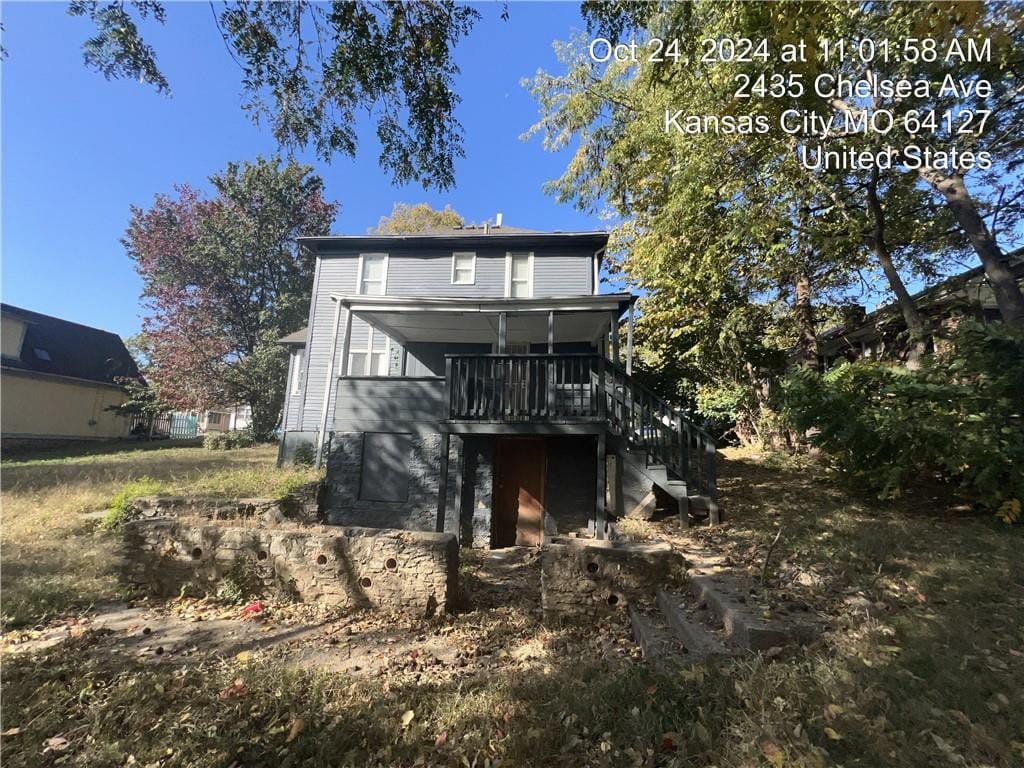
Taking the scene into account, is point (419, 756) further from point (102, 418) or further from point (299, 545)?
point (102, 418)

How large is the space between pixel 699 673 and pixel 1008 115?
432 inches

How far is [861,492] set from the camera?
7160 millimetres

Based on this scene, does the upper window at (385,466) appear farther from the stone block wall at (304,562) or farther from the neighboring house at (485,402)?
the stone block wall at (304,562)

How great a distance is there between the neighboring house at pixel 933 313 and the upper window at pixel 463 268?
885 cm

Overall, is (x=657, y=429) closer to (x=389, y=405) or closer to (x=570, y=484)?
(x=570, y=484)

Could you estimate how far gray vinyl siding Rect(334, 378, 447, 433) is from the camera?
9.30 metres

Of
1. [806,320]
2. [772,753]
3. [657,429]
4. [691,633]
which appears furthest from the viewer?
[806,320]

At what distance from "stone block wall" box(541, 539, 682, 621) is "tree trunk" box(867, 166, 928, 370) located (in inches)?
269

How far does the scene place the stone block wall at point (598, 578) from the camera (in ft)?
15.8

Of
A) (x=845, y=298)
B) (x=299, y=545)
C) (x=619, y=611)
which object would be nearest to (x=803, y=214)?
(x=845, y=298)

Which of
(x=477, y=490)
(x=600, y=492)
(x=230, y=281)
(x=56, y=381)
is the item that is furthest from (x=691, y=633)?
(x=230, y=281)

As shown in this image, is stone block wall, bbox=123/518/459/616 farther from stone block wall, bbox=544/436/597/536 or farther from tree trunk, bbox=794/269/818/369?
tree trunk, bbox=794/269/818/369

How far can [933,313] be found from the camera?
9.16 m

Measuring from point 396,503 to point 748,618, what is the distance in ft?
23.4
